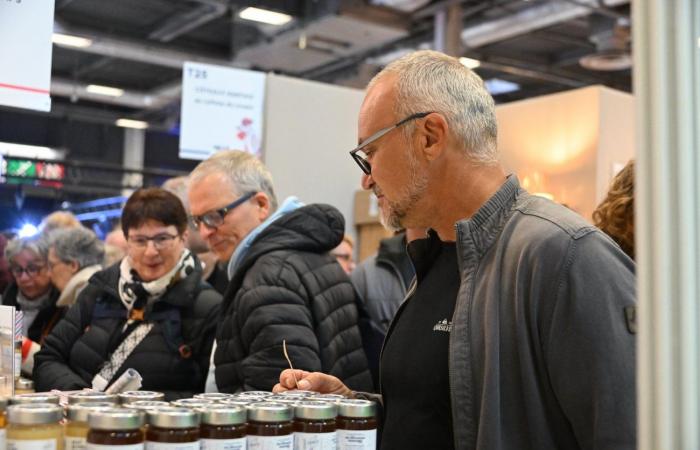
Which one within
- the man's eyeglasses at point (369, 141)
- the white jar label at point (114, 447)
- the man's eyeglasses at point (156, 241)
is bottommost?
the white jar label at point (114, 447)

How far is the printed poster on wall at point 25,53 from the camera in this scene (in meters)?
2.54

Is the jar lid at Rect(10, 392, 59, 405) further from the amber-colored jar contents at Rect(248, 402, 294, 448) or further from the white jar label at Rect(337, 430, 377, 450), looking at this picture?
the white jar label at Rect(337, 430, 377, 450)

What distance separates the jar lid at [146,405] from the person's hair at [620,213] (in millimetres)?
1433

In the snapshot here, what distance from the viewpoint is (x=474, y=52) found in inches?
464

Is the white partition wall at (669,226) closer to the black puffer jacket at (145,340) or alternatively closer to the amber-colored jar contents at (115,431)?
the amber-colored jar contents at (115,431)

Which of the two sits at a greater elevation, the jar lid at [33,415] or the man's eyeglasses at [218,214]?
the man's eyeglasses at [218,214]

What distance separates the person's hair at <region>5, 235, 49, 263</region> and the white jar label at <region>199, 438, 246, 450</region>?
3656 millimetres

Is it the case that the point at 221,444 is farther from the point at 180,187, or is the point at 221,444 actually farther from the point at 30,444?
the point at 180,187

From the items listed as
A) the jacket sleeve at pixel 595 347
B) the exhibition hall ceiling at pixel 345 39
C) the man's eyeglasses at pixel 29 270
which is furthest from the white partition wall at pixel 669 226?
the exhibition hall ceiling at pixel 345 39

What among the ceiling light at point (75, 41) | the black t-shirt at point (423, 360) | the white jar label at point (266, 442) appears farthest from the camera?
the ceiling light at point (75, 41)

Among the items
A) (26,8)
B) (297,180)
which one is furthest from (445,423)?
(297,180)

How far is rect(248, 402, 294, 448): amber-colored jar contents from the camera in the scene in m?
1.43

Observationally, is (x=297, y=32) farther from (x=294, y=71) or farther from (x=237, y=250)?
(x=237, y=250)

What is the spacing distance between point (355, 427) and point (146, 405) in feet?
1.16
